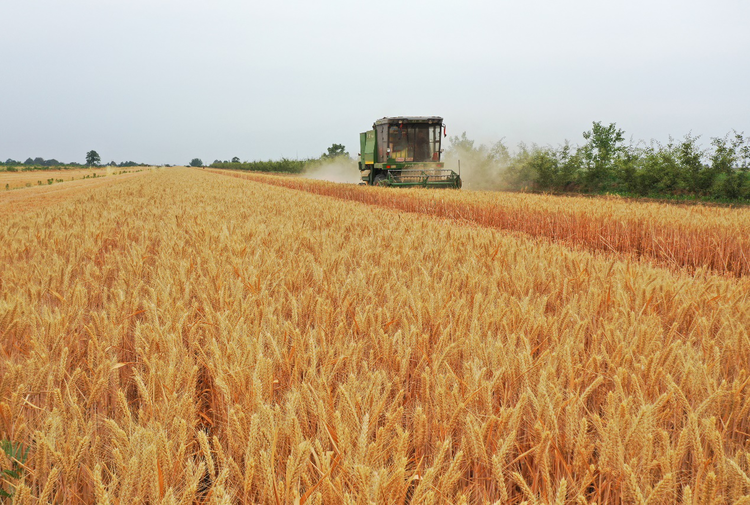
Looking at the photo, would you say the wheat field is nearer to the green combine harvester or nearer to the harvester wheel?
the green combine harvester

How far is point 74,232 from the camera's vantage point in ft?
13.4

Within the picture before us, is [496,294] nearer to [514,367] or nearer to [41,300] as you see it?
[514,367]

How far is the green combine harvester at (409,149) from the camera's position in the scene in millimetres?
16609

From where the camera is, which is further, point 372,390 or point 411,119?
point 411,119

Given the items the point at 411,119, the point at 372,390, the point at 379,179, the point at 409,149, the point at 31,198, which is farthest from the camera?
the point at 379,179

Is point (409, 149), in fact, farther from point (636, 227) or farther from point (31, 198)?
point (31, 198)

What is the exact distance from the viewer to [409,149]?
57.5 ft

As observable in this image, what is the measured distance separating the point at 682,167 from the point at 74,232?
59.9 feet

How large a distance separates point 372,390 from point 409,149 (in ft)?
56.0

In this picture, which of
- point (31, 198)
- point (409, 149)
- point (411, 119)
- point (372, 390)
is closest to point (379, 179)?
point (409, 149)

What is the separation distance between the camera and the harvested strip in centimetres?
492

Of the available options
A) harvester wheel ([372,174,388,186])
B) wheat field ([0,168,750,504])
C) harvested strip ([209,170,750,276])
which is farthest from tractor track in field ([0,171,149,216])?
harvester wheel ([372,174,388,186])

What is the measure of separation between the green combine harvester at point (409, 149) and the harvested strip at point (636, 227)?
704 centimetres

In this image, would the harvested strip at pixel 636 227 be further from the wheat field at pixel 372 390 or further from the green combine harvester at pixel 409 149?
the green combine harvester at pixel 409 149
